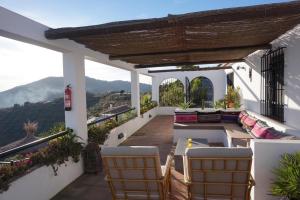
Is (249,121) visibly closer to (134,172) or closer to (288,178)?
(288,178)

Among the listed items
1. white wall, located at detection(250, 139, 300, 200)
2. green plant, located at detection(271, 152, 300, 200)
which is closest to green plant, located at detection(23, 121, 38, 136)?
white wall, located at detection(250, 139, 300, 200)

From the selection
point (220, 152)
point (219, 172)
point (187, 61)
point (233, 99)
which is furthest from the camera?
point (233, 99)

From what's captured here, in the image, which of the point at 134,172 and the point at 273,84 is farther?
the point at 273,84

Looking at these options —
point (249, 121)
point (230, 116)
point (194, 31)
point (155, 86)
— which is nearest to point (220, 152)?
point (194, 31)

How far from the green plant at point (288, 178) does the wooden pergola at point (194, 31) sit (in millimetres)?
1841

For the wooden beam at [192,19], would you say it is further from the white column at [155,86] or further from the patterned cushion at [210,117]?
the white column at [155,86]

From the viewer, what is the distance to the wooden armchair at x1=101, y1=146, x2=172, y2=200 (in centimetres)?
309

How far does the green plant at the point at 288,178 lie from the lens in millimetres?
2806

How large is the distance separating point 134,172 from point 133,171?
0.8 inches

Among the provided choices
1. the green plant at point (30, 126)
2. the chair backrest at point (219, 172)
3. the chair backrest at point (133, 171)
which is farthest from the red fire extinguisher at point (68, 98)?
the chair backrest at point (219, 172)

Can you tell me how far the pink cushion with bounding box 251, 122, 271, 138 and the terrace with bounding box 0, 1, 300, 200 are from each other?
0.41 feet

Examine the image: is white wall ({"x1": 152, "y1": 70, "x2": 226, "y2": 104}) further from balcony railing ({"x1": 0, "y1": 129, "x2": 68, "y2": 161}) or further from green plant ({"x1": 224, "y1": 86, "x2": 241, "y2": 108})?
balcony railing ({"x1": 0, "y1": 129, "x2": 68, "y2": 161})

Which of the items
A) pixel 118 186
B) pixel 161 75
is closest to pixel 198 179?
pixel 118 186

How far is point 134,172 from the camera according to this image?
3.25 meters
